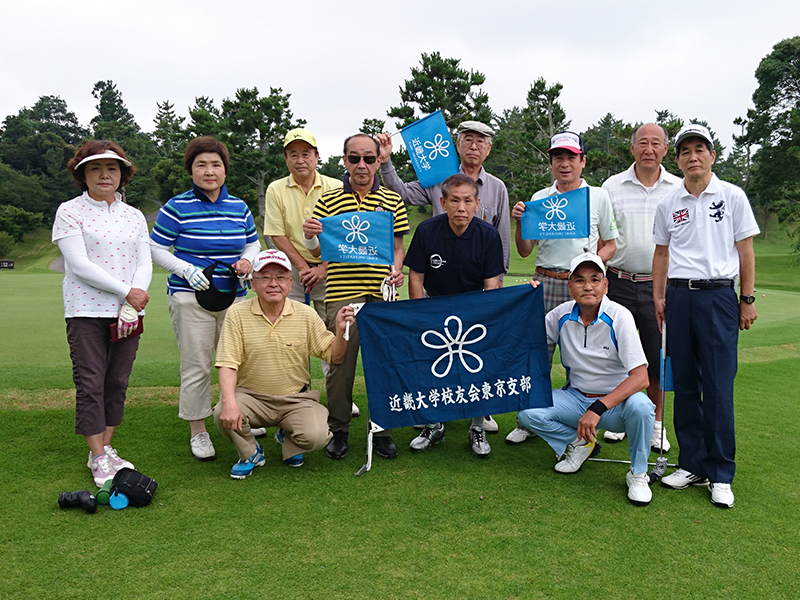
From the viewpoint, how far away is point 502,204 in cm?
474

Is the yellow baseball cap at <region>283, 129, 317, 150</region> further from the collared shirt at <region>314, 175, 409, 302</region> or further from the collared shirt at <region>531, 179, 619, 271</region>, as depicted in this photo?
the collared shirt at <region>531, 179, 619, 271</region>

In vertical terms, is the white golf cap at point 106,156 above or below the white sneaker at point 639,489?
above

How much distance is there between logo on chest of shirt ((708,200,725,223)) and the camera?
3.49 m

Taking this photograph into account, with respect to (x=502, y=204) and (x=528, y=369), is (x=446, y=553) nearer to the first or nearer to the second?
(x=528, y=369)

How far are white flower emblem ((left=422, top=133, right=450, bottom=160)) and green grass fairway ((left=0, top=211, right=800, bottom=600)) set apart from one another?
227 centimetres

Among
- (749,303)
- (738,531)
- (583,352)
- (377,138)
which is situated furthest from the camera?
(377,138)

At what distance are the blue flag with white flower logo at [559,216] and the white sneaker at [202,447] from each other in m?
2.72

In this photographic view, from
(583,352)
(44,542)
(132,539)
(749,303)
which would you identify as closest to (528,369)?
(583,352)

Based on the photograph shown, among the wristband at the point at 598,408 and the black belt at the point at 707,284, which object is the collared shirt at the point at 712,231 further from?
the wristband at the point at 598,408

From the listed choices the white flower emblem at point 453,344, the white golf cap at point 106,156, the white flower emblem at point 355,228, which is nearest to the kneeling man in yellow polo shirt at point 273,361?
the white flower emblem at point 355,228

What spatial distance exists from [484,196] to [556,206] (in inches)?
23.3

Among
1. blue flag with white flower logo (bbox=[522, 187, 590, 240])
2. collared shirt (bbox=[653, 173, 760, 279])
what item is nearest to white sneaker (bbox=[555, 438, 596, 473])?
collared shirt (bbox=[653, 173, 760, 279])

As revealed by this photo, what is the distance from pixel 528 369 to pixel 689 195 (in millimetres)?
1501

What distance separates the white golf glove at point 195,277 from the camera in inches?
151
